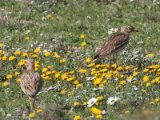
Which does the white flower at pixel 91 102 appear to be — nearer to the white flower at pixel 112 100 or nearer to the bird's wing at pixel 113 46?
the white flower at pixel 112 100

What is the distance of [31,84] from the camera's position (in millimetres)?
11250

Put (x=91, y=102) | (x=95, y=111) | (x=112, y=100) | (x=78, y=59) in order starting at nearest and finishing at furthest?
(x=95, y=111)
(x=112, y=100)
(x=91, y=102)
(x=78, y=59)

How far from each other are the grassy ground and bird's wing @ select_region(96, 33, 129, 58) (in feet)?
0.97

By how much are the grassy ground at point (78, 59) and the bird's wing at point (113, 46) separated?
0.97ft

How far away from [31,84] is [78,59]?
14.2ft

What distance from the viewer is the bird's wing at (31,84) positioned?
11117 millimetres

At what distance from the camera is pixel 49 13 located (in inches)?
830

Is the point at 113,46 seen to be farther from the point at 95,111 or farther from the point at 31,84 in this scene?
the point at 95,111

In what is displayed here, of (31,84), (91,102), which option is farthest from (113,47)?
(31,84)

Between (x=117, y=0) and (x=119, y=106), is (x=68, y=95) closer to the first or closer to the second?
(x=119, y=106)

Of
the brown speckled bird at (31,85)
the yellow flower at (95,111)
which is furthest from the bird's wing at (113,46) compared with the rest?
the yellow flower at (95,111)

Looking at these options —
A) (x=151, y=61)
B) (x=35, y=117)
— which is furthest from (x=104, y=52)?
(x=35, y=117)

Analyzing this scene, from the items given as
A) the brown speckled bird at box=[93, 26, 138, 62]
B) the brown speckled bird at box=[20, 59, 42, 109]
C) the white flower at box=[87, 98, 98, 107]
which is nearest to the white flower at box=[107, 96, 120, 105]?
the white flower at box=[87, 98, 98, 107]

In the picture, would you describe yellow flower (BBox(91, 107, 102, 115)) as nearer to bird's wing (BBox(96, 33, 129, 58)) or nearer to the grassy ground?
the grassy ground
